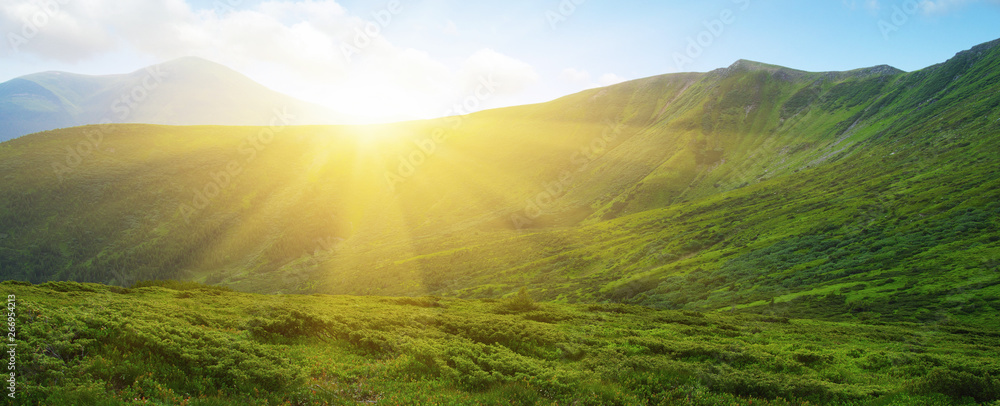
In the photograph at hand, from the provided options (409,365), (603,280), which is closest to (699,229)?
(603,280)

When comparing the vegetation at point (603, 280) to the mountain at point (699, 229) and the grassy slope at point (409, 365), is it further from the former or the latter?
the mountain at point (699, 229)

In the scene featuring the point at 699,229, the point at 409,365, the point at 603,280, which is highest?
the point at 409,365

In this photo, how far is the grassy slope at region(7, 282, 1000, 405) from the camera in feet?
42.3

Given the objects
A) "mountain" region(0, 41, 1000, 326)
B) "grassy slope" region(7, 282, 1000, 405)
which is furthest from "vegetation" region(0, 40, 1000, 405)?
"mountain" region(0, 41, 1000, 326)

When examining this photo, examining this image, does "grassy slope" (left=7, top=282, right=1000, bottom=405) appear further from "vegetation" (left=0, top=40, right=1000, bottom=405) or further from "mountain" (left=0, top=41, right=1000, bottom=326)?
"mountain" (left=0, top=41, right=1000, bottom=326)

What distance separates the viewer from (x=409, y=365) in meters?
16.7

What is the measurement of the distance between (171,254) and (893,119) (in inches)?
11241

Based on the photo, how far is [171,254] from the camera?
175 meters

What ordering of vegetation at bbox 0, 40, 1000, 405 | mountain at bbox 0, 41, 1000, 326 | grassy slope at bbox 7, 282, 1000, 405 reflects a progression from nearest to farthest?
1. grassy slope at bbox 7, 282, 1000, 405
2. vegetation at bbox 0, 40, 1000, 405
3. mountain at bbox 0, 41, 1000, 326

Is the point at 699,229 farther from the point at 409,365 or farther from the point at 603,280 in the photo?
the point at 409,365

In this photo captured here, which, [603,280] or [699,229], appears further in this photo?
[699,229]

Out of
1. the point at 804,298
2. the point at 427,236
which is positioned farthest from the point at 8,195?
the point at 804,298

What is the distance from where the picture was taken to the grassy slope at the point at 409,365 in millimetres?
12883

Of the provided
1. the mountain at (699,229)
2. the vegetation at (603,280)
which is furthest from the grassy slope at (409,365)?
the mountain at (699,229)
